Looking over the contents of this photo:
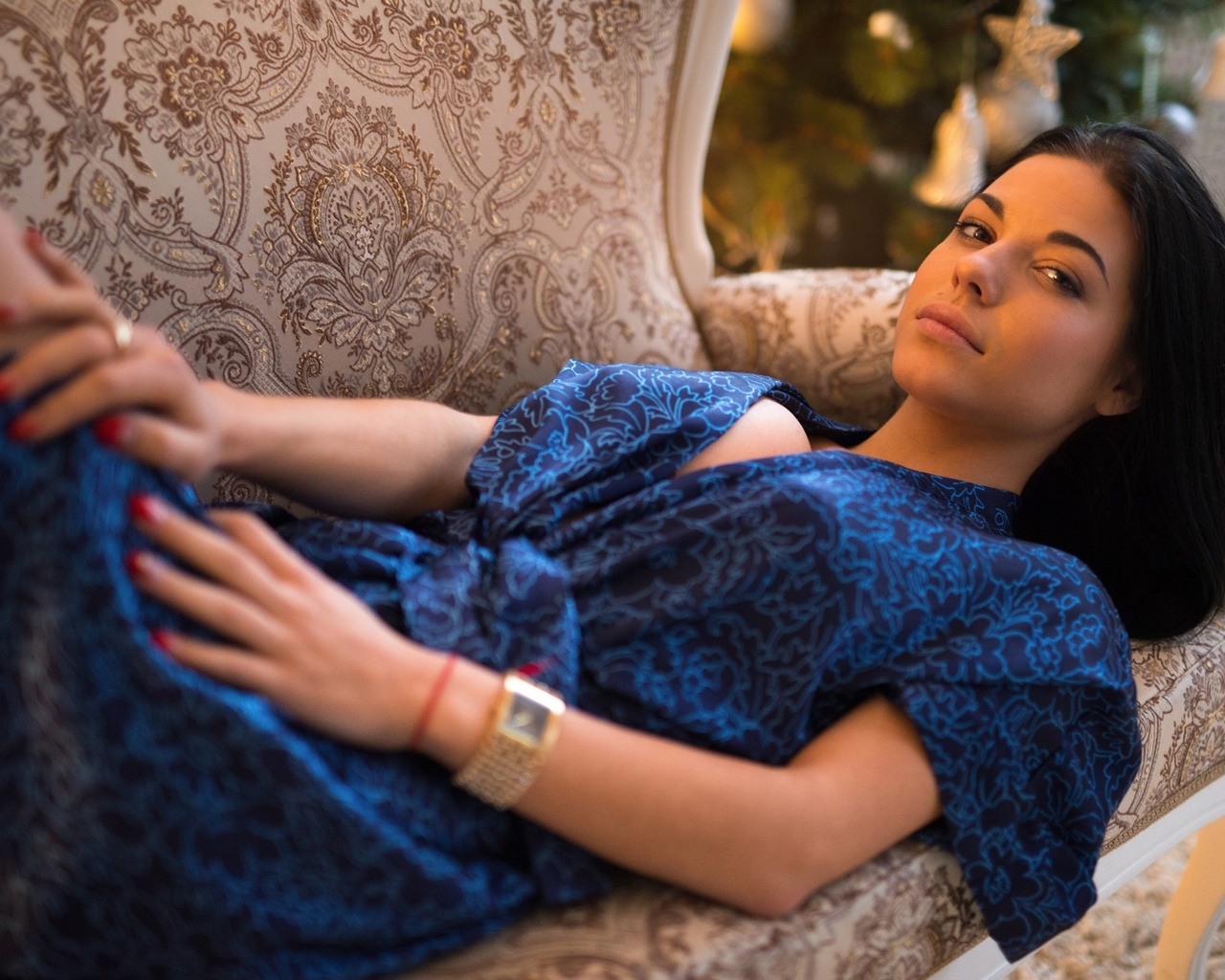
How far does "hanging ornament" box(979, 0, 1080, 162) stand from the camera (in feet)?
6.82

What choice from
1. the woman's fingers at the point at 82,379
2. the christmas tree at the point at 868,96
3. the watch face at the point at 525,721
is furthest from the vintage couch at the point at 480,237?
the christmas tree at the point at 868,96

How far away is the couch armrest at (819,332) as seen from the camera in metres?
1.33

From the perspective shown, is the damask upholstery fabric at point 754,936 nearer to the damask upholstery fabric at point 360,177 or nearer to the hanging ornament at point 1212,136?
the damask upholstery fabric at point 360,177

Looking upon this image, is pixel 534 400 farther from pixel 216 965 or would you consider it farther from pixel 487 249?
pixel 216 965

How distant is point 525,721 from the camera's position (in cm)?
66

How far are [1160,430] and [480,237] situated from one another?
2.41 feet

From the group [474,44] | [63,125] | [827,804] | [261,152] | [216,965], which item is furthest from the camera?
[474,44]

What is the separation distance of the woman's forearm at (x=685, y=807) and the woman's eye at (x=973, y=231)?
57cm

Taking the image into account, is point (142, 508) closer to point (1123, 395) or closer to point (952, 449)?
point (952, 449)

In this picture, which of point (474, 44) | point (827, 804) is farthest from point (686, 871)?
point (474, 44)

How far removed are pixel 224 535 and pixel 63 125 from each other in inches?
17.1

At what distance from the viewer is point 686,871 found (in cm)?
68

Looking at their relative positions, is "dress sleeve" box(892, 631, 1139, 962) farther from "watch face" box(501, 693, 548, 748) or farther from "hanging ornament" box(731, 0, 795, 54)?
"hanging ornament" box(731, 0, 795, 54)

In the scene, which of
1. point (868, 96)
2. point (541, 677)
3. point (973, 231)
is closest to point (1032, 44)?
point (868, 96)
